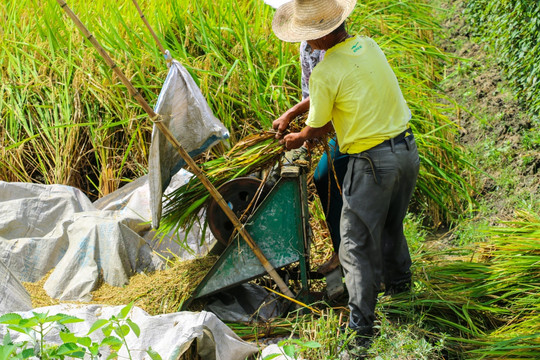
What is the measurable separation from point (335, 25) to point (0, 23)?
393 cm

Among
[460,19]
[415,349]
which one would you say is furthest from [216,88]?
[460,19]

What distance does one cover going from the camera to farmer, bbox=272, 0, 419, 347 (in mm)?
2674

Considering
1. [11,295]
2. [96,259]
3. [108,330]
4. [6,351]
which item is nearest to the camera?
[6,351]

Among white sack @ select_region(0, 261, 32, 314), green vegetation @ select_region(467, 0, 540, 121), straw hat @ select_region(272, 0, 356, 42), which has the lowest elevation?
green vegetation @ select_region(467, 0, 540, 121)

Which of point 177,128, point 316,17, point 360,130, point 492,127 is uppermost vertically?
point 316,17

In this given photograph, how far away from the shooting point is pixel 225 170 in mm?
3289

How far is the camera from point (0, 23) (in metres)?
5.48

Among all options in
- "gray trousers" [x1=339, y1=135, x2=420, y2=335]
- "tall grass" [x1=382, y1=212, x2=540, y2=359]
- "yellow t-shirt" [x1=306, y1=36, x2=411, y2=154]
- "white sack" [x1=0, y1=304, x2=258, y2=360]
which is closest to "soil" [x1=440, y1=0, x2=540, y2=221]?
"tall grass" [x1=382, y1=212, x2=540, y2=359]

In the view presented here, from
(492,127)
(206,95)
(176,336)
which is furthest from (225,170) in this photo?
(492,127)

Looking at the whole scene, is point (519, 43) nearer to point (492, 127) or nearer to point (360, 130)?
point (492, 127)

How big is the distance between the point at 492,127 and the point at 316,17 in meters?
2.62

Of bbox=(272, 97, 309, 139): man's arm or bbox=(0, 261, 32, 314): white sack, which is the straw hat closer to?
bbox=(272, 97, 309, 139): man's arm

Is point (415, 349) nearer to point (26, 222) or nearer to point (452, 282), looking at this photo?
point (452, 282)

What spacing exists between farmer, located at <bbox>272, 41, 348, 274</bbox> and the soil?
4.43ft
